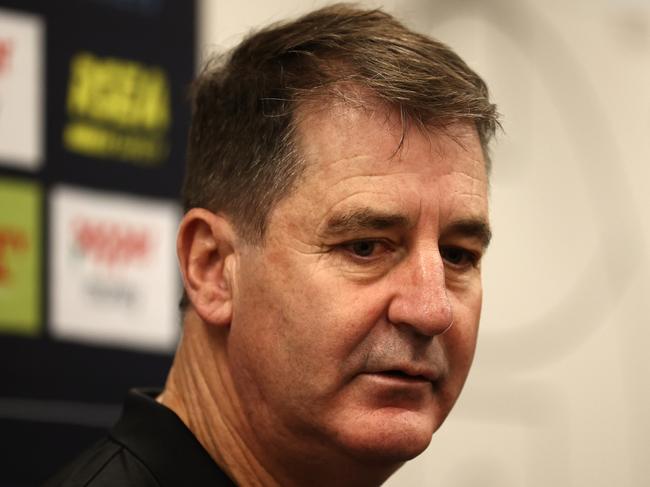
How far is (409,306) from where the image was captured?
1.88m

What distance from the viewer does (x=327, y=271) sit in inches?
76.0

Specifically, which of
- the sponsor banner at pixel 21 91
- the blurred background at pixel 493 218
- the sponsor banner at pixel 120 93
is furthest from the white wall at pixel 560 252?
the sponsor banner at pixel 21 91

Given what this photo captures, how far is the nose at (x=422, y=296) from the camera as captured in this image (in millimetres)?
1878

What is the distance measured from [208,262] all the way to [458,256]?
0.43 metres

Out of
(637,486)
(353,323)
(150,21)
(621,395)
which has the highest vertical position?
(150,21)

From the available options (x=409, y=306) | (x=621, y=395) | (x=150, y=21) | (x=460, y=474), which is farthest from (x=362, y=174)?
(x=621, y=395)

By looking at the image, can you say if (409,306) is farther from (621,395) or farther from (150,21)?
(621,395)

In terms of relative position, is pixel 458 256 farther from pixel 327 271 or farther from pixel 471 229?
pixel 327 271

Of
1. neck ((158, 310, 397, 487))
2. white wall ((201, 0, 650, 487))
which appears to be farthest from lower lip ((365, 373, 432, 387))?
white wall ((201, 0, 650, 487))

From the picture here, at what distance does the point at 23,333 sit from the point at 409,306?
147 centimetres

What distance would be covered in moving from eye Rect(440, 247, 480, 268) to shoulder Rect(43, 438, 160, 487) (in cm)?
61

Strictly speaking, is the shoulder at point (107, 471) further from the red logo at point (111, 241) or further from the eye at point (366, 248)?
the red logo at point (111, 241)

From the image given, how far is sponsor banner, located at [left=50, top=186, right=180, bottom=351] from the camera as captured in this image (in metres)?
3.13

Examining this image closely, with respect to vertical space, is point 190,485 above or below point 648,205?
below
